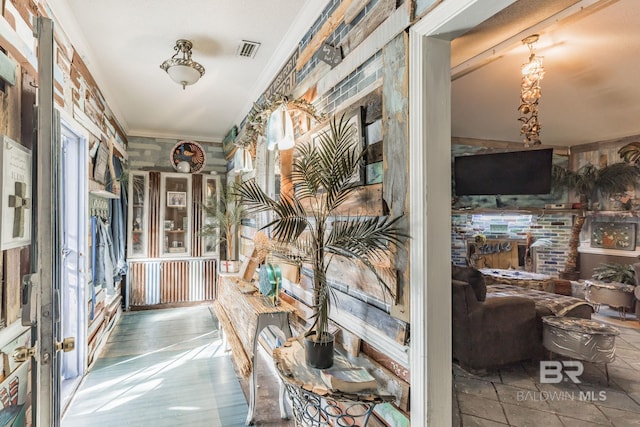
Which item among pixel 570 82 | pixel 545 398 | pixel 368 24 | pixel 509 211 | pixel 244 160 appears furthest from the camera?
pixel 509 211

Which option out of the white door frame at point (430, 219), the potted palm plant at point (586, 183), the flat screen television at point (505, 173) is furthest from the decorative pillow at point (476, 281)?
the potted palm plant at point (586, 183)

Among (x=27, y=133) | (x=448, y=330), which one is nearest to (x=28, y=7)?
(x=27, y=133)

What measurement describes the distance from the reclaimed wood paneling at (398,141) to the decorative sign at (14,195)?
64.5 inches

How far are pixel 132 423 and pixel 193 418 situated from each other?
0.42m

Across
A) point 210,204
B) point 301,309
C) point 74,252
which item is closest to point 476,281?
point 301,309

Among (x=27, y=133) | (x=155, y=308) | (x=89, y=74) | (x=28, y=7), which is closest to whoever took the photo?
(x=27, y=133)

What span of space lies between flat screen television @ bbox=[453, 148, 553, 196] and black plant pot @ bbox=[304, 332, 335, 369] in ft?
13.9

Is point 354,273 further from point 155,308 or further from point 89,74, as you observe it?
point 155,308

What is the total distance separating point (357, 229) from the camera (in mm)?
1531

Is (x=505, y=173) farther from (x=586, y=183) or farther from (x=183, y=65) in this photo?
(x=183, y=65)

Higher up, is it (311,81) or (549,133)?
(549,133)

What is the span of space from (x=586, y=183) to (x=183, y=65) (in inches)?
263

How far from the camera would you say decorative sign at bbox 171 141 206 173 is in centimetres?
579

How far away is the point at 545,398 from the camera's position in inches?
106
